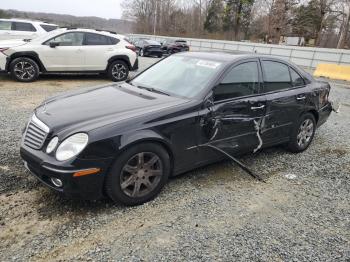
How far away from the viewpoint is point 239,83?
169 inches

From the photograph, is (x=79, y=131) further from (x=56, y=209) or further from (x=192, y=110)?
(x=192, y=110)

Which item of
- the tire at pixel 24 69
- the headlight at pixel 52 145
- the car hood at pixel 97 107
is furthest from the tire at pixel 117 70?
the headlight at pixel 52 145

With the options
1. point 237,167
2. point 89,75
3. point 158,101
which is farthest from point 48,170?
point 89,75

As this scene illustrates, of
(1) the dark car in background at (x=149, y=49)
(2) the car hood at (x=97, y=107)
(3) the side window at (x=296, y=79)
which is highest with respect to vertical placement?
(3) the side window at (x=296, y=79)

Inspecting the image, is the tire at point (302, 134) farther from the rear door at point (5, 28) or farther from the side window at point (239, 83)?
the rear door at point (5, 28)

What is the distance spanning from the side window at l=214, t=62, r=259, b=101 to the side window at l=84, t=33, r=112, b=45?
730 cm

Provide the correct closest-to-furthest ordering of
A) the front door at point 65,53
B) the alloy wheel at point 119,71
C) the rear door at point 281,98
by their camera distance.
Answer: the rear door at point 281,98
the front door at point 65,53
the alloy wheel at point 119,71

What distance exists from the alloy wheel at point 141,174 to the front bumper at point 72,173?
0.80ft

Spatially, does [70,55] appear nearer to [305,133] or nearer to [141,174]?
[305,133]

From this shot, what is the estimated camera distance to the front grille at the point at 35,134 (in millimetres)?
3303

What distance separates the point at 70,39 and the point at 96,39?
828mm

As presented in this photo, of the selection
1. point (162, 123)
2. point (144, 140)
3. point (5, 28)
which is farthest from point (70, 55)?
point (144, 140)

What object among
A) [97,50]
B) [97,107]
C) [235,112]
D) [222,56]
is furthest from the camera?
[97,50]

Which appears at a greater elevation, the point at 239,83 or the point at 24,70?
the point at 239,83
